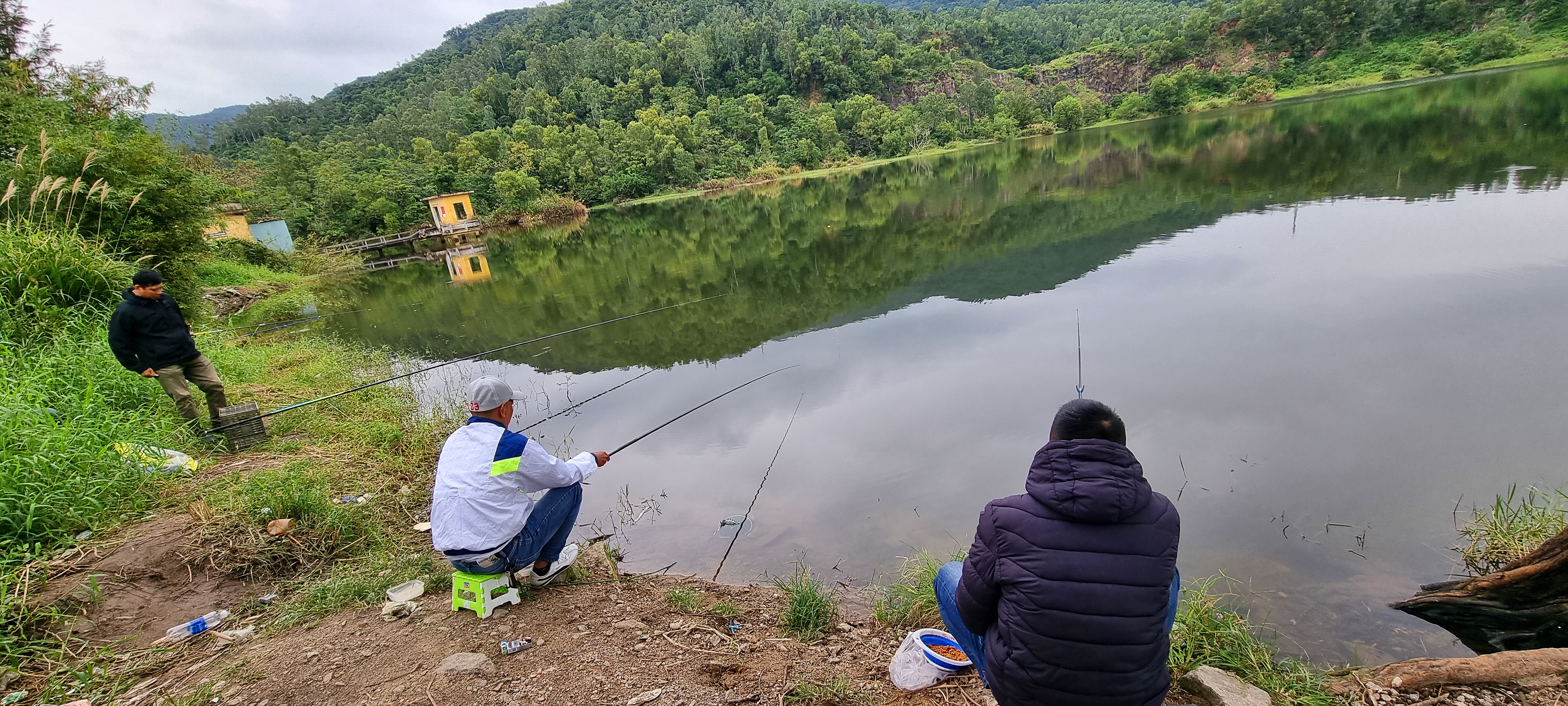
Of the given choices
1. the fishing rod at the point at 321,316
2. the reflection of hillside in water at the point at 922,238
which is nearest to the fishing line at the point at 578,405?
the reflection of hillside in water at the point at 922,238

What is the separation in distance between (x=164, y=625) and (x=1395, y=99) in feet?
168

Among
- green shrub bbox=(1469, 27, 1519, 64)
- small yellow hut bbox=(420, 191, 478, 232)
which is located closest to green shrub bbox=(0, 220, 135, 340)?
small yellow hut bbox=(420, 191, 478, 232)

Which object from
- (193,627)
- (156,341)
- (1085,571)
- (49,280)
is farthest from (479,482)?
(49,280)

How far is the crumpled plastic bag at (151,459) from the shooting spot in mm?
4828

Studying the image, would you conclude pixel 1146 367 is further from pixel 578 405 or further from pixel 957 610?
pixel 578 405

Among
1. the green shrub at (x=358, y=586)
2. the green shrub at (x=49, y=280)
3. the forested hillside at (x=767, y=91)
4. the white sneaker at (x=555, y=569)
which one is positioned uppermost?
the forested hillside at (x=767, y=91)

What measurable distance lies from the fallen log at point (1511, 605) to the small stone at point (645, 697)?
13.3ft

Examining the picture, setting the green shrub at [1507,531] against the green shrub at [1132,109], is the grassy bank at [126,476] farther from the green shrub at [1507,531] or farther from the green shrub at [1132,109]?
the green shrub at [1132,109]

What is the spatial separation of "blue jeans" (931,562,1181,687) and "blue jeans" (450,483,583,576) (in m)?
2.14

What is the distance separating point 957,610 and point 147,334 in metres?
7.30

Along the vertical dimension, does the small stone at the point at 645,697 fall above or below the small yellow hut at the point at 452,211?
below

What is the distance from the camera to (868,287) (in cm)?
1309

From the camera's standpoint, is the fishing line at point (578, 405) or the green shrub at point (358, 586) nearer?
the green shrub at point (358, 586)

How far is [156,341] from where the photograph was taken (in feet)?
18.8
